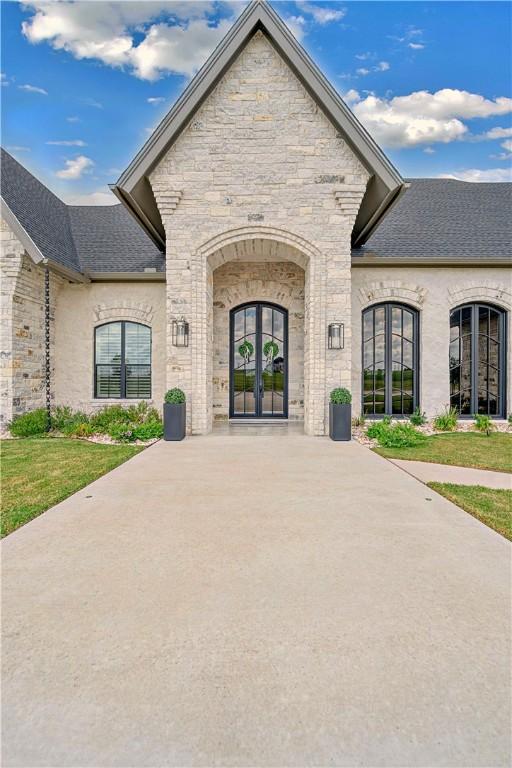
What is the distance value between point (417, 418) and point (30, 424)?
32.3ft

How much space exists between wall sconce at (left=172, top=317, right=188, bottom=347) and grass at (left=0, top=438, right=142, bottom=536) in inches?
96.7

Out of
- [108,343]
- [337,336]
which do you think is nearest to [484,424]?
[337,336]

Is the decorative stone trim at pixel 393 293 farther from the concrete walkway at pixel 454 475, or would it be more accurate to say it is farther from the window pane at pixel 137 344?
the window pane at pixel 137 344

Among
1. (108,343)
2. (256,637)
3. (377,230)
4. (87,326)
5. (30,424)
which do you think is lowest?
(256,637)

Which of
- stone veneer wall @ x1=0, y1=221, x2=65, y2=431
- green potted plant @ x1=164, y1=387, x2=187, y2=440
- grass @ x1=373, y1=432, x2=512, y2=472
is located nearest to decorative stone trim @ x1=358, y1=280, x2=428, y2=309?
grass @ x1=373, y1=432, x2=512, y2=472

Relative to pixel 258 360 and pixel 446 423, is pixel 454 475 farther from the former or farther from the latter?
A: pixel 258 360

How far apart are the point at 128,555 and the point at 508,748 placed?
2.62 m

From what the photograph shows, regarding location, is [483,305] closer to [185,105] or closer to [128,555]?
[185,105]

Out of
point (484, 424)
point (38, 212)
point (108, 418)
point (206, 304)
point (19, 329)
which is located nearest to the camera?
point (206, 304)

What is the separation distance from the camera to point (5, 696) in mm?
1857

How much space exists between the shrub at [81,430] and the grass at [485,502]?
766 centimetres

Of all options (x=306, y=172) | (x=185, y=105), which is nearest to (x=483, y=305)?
(x=306, y=172)

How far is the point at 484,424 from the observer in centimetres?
1038

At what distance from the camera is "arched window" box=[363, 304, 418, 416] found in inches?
441
